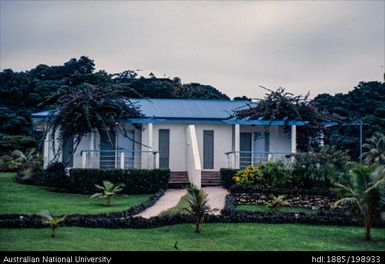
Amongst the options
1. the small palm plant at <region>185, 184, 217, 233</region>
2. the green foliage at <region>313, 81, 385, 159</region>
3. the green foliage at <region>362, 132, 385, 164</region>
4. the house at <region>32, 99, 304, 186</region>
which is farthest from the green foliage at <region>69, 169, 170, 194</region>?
the green foliage at <region>313, 81, 385, 159</region>

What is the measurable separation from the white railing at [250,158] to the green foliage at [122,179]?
12.2 feet

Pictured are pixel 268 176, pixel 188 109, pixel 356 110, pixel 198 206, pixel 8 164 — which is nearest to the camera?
pixel 198 206

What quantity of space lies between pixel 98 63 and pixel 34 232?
34695mm

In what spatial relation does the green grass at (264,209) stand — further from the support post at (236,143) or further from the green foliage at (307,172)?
the support post at (236,143)

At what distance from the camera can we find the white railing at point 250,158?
84.7 feet

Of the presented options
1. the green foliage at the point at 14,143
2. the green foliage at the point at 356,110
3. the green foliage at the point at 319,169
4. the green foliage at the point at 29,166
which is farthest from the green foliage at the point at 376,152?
the green foliage at the point at 14,143

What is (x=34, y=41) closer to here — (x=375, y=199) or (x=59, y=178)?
(x=59, y=178)

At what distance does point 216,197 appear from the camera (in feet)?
72.9

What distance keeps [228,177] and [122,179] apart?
462 cm

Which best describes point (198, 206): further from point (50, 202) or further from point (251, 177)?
point (251, 177)

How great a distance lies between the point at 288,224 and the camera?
690 inches

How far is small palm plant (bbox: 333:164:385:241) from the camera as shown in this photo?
49.9 ft

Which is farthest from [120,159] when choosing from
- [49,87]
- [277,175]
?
[49,87]

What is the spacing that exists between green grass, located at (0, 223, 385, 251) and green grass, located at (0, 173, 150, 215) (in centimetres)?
287
